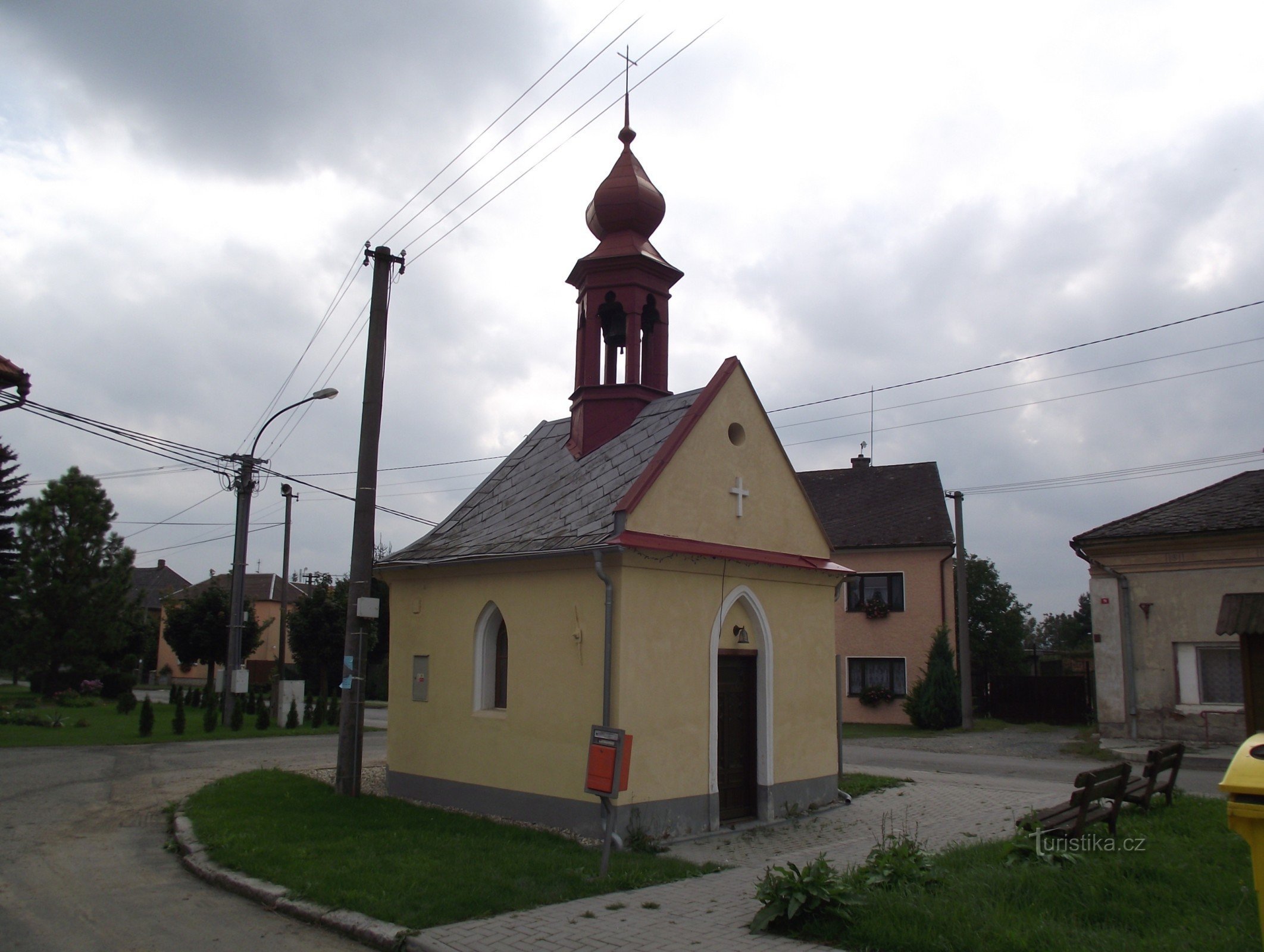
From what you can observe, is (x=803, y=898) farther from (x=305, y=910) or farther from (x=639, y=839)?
(x=305, y=910)

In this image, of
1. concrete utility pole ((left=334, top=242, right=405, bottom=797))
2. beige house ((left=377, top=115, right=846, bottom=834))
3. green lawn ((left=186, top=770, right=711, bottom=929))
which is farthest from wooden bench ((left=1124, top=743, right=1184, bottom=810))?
concrete utility pole ((left=334, top=242, right=405, bottom=797))

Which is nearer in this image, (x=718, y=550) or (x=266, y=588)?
(x=718, y=550)

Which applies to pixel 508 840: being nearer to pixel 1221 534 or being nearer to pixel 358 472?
pixel 358 472

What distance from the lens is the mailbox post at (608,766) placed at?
8.79 metres

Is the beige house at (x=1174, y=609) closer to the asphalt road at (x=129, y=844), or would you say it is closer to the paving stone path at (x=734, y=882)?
the asphalt road at (x=129, y=844)

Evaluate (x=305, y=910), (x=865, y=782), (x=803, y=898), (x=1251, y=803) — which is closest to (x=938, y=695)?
(x=865, y=782)

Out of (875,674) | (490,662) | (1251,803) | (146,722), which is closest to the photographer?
(1251,803)

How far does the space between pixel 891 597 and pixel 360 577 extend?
22.6 metres

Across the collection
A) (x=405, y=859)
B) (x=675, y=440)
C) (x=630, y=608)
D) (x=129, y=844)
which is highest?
(x=675, y=440)

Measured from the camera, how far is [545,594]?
11992 millimetres

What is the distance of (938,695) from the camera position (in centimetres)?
2864

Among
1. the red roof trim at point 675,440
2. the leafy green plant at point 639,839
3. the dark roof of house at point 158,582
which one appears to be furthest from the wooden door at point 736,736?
the dark roof of house at point 158,582

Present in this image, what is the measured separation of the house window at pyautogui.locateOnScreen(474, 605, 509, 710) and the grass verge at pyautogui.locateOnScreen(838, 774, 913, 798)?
214 inches
